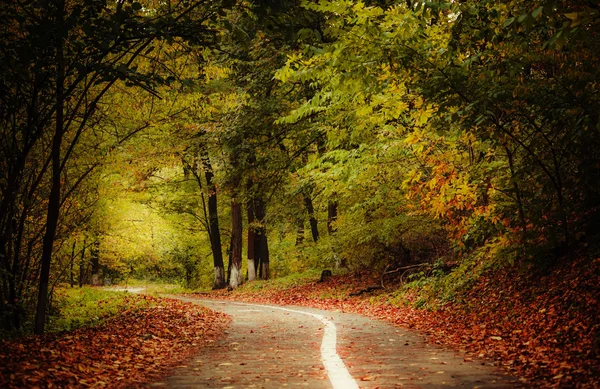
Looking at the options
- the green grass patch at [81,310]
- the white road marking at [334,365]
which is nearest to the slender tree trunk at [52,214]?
the green grass patch at [81,310]

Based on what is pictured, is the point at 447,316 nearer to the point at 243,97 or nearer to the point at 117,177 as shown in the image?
the point at 243,97

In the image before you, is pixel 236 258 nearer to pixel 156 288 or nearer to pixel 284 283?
pixel 284 283

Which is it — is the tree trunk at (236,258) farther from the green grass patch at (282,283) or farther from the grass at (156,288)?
the grass at (156,288)

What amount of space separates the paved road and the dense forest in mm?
3345

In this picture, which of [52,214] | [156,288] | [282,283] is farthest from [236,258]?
[52,214]

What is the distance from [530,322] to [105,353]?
684 cm

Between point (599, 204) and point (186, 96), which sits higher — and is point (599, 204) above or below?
below

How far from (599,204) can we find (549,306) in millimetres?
2603

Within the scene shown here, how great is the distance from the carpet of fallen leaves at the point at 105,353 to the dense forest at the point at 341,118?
1.54 metres

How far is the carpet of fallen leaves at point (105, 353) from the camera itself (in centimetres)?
616

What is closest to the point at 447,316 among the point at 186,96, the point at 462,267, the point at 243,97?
the point at 462,267

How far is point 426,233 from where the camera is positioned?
56.0ft

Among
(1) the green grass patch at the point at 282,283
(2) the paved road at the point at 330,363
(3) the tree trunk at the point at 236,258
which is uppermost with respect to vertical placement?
(3) the tree trunk at the point at 236,258

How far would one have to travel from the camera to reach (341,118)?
55.6 ft
